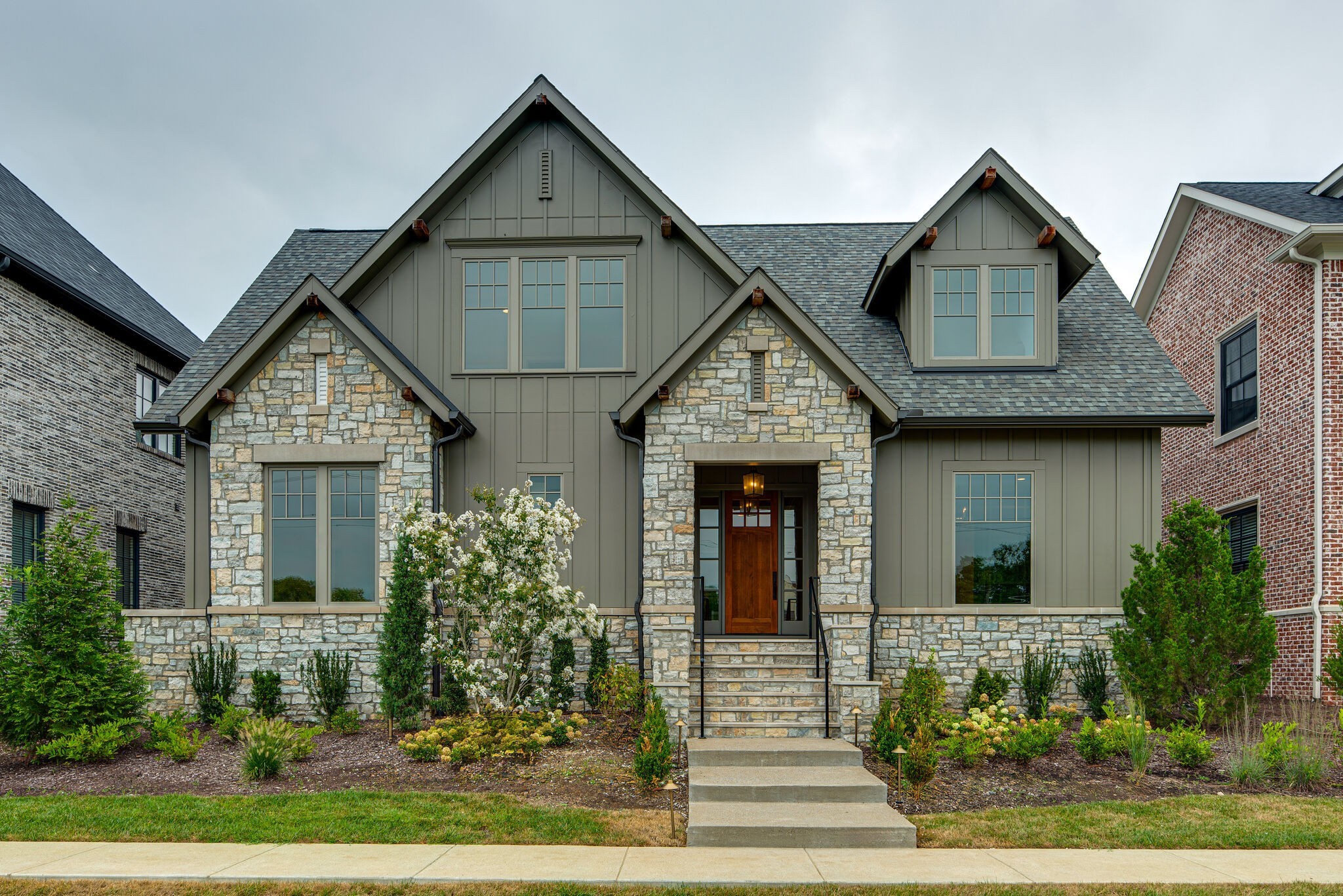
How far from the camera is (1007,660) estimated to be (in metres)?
12.7

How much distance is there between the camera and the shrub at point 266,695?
11.8m

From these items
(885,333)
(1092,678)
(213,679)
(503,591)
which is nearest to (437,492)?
(503,591)

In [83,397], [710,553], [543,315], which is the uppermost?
[543,315]

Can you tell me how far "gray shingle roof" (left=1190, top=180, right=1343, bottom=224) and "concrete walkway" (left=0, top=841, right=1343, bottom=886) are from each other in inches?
434

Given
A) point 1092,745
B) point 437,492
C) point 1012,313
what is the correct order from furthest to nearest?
point 1012,313 < point 437,492 < point 1092,745

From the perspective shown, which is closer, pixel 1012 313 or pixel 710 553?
pixel 1012 313

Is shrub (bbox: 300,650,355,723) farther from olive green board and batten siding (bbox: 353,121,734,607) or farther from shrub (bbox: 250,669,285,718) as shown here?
olive green board and batten siding (bbox: 353,121,734,607)

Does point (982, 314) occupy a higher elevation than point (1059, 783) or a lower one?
higher

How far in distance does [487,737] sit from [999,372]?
28.0ft

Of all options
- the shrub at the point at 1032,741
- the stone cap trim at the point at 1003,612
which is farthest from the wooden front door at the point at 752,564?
the shrub at the point at 1032,741

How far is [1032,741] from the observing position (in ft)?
32.3

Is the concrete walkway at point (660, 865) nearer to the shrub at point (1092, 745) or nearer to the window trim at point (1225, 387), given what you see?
the shrub at point (1092, 745)

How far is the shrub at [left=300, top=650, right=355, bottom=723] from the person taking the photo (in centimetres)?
1185

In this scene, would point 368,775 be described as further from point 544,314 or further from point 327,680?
point 544,314
